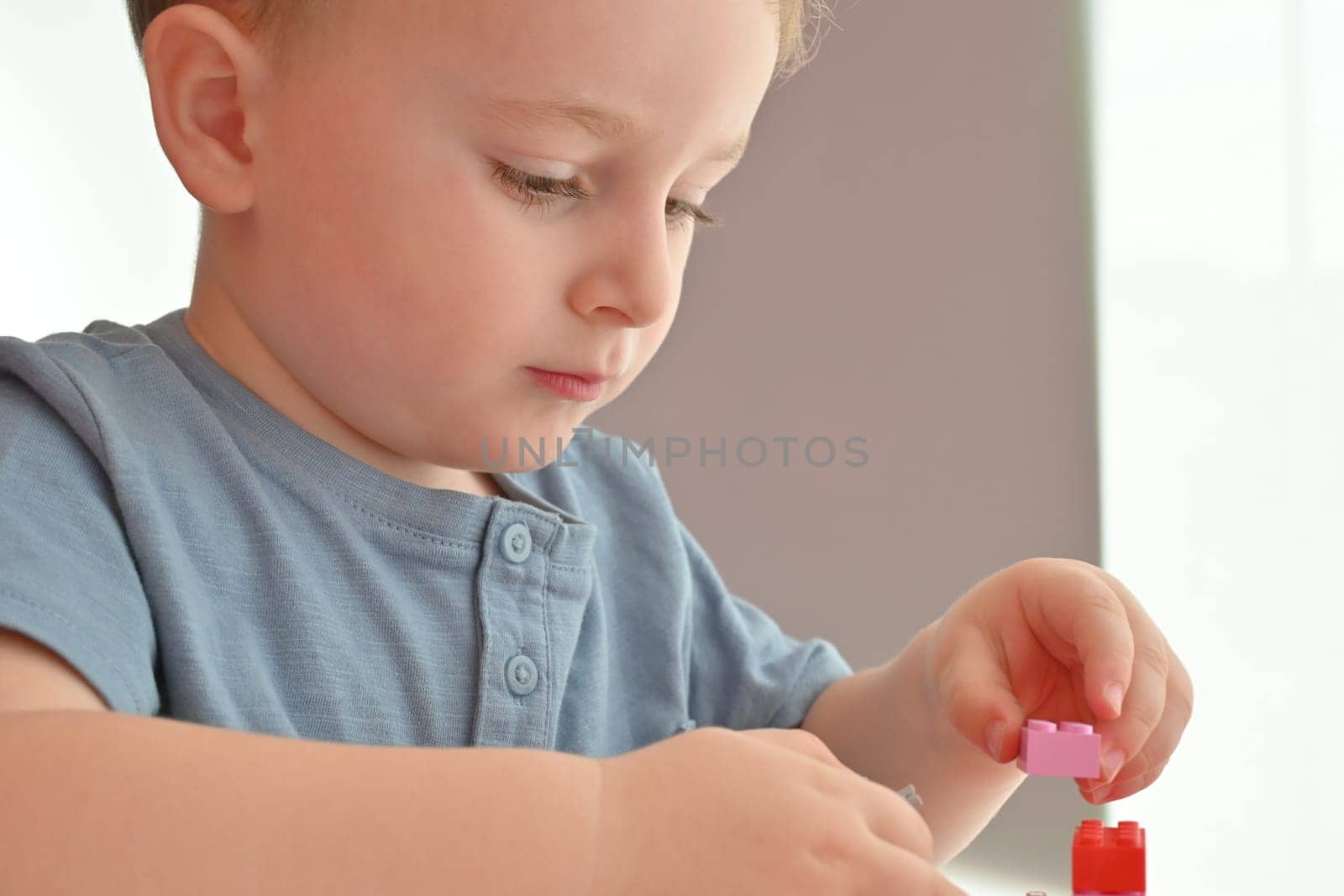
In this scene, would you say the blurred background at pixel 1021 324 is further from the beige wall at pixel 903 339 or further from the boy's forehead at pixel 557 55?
the boy's forehead at pixel 557 55

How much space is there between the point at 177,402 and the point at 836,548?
0.76 m

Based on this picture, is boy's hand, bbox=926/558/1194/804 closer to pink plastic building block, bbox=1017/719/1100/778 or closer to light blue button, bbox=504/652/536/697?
pink plastic building block, bbox=1017/719/1100/778

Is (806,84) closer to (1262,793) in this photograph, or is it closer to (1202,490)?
(1202,490)

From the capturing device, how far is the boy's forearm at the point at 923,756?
2.19 ft

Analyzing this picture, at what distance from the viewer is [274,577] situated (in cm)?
54

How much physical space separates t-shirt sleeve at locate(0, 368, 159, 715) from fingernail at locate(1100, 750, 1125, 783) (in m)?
0.35

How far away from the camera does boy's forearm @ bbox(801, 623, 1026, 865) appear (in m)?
0.67

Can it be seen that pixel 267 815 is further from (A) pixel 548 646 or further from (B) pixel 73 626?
(A) pixel 548 646

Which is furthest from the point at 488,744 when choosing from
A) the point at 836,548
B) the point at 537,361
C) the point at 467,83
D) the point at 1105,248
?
the point at 1105,248

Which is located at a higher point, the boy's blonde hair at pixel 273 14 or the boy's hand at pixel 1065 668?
the boy's blonde hair at pixel 273 14

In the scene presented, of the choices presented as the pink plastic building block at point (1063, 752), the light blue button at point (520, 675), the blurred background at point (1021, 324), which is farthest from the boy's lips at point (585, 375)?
the blurred background at point (1021, 324)

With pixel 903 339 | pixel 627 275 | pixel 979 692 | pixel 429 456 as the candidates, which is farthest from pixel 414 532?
pixel 903 339

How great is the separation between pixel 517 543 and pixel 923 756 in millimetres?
229

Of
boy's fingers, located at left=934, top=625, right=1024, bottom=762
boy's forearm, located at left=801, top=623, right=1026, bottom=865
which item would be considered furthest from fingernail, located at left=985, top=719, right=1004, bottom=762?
boy's forearm, located at left=801, top=623, right=1026, bottom=865
